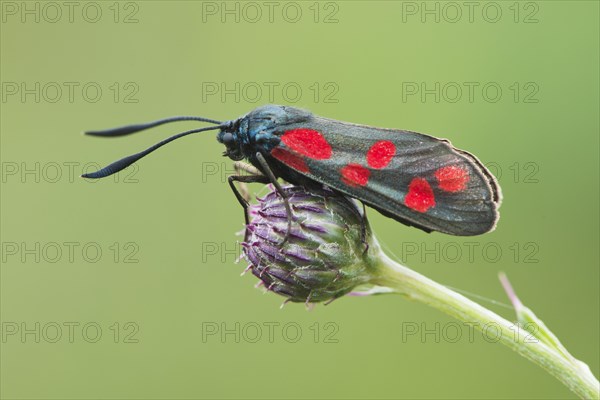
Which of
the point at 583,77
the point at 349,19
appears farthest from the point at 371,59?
the point at 583,77

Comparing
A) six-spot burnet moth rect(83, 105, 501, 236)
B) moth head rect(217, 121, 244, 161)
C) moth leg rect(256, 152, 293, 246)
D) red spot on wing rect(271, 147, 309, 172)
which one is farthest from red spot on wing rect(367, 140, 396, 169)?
moth head rect(217, 121, 244, 161)

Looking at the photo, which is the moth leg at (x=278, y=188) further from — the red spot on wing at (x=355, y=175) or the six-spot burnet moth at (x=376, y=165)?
the red spot on wing at (x=355, y=175)

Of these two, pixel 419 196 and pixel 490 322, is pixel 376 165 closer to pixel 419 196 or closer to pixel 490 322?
pixel 419 196

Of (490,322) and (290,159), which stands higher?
(290,159)

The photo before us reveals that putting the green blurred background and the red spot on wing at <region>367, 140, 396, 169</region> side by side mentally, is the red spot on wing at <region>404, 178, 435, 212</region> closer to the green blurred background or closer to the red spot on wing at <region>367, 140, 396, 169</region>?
the red spot on wing at <region>367, 140, 396, 169</region>

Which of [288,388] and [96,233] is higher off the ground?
[96,233]

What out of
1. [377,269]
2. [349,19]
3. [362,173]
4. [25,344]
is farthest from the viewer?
[349,19]

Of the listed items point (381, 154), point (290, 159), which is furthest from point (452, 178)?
point (290, 159)

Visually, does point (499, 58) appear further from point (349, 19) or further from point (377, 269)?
point (377, 269)
